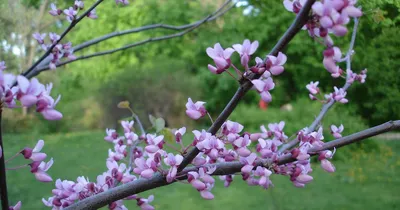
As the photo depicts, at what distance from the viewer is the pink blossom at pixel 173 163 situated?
35.2 inches

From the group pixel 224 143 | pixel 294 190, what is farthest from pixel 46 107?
pixel 294 190

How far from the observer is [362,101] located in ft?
10.3

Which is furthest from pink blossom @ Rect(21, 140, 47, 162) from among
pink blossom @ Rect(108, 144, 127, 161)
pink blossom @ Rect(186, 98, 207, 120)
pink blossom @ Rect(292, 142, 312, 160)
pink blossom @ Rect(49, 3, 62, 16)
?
pink blossom @ Rect(49, 3, 62, 16)

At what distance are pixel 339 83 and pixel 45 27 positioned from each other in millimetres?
7718

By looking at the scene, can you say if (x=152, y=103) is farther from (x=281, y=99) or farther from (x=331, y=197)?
(x=331, y=197)

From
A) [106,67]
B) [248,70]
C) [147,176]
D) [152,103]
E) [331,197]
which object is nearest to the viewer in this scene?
[248,70]

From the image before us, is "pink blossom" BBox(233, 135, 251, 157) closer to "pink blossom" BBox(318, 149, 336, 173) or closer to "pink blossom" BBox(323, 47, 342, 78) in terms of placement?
"pink blossom" BBox(318, 149, 336, 173)

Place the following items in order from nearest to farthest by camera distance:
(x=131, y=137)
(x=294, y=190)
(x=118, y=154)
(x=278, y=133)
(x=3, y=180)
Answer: (x=3, y=180) < (x=278, y=133) < (x=118, y=154) < (x=131, y=137) < (x=294, y=190)

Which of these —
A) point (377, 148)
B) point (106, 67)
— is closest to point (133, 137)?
point (377, 148)

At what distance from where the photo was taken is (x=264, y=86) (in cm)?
74

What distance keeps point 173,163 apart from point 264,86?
292mm

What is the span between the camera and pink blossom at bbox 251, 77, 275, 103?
0.72 m

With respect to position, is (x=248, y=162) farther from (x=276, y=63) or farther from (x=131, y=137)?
(x=131, y=137)

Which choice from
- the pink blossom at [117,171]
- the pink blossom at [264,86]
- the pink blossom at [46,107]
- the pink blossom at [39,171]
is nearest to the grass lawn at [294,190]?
the pink blossom at [117,171]
